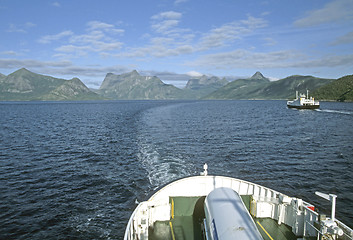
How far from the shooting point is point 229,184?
18.0 meters

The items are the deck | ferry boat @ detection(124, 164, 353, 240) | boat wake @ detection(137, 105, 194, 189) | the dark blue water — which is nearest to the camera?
ferry boat @ detection(124, 164, 353, 240)

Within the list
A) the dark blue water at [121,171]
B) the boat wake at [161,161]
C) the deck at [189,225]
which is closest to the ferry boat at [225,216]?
the deck at [189,225]

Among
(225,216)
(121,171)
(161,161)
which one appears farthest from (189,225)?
(161,161)

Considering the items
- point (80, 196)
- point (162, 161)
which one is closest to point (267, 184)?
point (162, 161)

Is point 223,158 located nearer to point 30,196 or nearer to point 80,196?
point 80,196

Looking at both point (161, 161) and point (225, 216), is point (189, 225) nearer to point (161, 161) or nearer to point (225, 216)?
point (225, 216)

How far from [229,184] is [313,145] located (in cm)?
3842

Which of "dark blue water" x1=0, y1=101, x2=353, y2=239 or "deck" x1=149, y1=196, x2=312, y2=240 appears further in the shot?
"dark blue water" x1=0, y1=101, x2=353, y2=239

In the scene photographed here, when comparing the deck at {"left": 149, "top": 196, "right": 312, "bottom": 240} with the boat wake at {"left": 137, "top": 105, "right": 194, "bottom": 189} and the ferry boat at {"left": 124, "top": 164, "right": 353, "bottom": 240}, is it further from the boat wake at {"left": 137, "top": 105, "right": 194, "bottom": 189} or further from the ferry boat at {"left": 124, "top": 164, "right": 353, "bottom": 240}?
the boat wake at {"left": 137, "top": 105, "right": 194, "bottom": 189}

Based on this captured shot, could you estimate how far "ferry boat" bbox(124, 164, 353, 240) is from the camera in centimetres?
1123

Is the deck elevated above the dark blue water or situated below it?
above

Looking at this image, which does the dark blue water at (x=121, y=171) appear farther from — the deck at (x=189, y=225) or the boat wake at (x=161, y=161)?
the deck at (x=189, y=225)

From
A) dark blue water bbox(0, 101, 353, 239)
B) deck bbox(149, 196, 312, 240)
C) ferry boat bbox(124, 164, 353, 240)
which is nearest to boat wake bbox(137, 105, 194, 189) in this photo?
dark blue water bbox(0, 101, 353, 239)

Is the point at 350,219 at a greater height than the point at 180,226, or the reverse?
the point at 180,226
